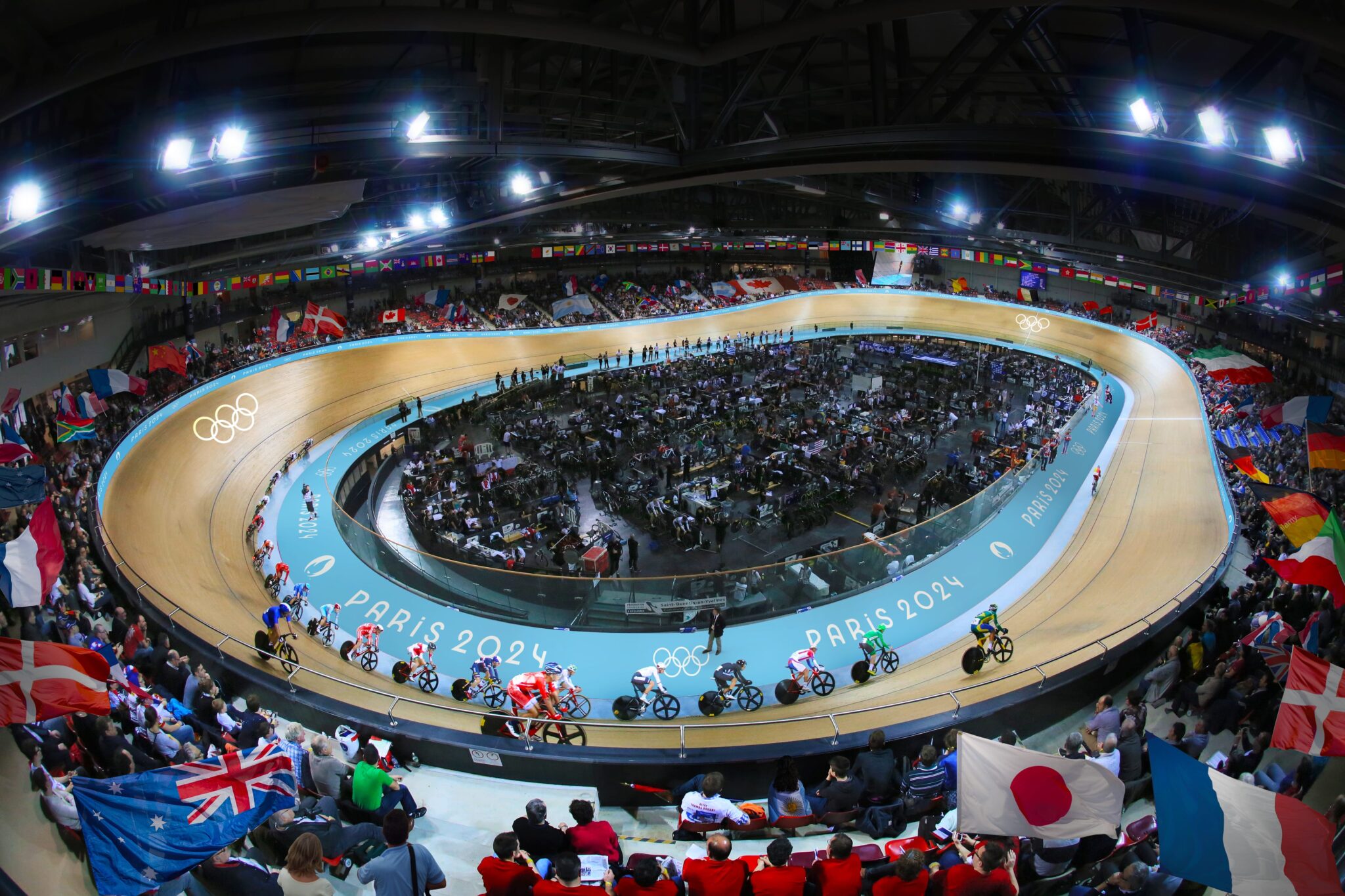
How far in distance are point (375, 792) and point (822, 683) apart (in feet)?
19.4

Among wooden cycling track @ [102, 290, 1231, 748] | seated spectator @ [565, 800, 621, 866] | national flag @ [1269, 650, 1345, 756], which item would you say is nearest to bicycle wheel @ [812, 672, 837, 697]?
wooden cycling track @ [102, 290, 1231, 748]

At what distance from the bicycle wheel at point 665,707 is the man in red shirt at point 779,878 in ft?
17.2

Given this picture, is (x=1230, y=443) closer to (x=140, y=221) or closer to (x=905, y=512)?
(x=905, y=512)

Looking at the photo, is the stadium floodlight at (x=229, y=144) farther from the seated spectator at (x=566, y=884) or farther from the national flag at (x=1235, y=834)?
the national flag at (x=1235, y=834)

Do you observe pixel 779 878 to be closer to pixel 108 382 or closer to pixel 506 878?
pixel 506 878

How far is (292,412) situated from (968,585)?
18.1 m

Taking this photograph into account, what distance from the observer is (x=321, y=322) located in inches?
944

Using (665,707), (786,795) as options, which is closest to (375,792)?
(786,795)

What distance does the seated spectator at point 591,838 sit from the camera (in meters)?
4.92

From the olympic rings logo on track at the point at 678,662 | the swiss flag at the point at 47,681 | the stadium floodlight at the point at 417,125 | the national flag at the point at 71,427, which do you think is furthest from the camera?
the national flag at the point at 71,427

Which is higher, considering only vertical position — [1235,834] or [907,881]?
[1235,834]

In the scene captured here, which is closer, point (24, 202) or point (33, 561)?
point (24, 202)

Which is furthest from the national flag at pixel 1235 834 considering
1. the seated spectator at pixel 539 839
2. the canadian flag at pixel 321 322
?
the canadian flag at pixel 321 322

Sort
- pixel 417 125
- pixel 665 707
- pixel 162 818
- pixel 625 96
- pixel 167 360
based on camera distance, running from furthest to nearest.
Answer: pixel 167 360 → pixel 665 707 → pixel 625 96 → pixel 417 125 → pixel 162 818
